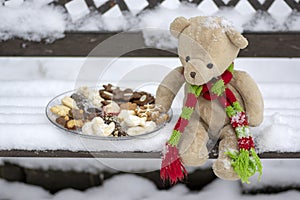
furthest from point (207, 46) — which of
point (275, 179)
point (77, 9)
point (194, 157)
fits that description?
point (77, 9)

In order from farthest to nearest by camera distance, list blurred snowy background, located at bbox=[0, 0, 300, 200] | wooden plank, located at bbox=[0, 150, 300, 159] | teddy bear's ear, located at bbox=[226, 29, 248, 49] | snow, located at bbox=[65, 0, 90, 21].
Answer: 1. snow, located at bbox=[65, 0, 90, 21]
2. blurred snowy background, located at bbox=[0, 0, 300, 200]
3. wooden plank, located at bbox=[0, 150, 300, 159]
4. teddy bear's ear, located at bbox=[226, 29, 248, 49]

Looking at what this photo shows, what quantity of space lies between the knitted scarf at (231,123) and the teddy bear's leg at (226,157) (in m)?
0.01

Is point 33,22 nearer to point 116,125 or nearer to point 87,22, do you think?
point 87,22

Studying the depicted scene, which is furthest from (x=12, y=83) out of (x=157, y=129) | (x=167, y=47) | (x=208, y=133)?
(x=208, y=133)

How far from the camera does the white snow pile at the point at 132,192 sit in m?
1.82

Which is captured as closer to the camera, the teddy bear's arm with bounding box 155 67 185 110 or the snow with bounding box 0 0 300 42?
the teddy bear's arm with bounding box 155 67 185 110

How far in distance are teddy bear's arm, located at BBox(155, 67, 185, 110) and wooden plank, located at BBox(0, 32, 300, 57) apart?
44 centimetres

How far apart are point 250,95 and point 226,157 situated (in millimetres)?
178

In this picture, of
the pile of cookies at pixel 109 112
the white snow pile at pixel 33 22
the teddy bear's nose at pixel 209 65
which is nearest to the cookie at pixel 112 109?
the pile of cookies at pixel 109 112

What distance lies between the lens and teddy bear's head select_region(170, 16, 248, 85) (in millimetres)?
1325

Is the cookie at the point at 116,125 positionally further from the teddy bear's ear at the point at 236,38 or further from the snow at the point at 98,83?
the teddy bear's ear at the point at 236,38

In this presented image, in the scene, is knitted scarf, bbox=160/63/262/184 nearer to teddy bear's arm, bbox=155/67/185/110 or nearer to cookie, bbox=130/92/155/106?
teddy bear's arm, bbox=155/67/185/110

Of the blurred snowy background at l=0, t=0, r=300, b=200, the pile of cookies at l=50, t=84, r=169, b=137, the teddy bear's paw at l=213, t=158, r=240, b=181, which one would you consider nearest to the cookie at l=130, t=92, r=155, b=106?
the pile of cookies at l=50, t=84, r=169, b=137

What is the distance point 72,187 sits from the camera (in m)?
1.88
